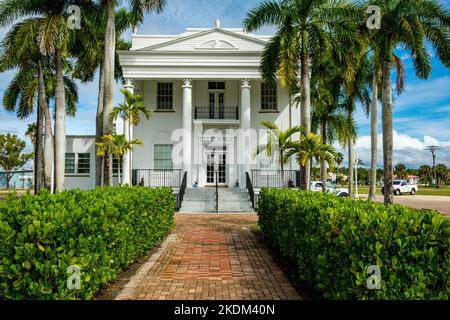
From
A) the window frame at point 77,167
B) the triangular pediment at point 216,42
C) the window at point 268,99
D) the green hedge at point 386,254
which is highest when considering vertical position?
the triangular pediment at point 216,42

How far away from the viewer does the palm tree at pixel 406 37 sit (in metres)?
14.4

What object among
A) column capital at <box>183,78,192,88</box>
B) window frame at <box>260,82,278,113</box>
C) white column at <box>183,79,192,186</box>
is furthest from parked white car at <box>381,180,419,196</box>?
column capital at <box>183,78,192,88</box>

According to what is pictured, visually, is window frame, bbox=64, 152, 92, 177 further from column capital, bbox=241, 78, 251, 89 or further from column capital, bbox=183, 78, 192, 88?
column capital, bbox=241, 78, 251, 89

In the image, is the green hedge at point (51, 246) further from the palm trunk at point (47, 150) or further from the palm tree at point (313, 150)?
the palm trunk at point (47, 150)

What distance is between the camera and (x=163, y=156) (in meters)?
23.2

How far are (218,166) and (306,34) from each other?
1119 cm

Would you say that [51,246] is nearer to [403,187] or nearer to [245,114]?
[245,114]

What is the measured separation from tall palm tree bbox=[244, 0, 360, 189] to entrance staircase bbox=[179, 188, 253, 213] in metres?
6.20

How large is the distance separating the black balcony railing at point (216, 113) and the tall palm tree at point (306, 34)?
9616 millimetres

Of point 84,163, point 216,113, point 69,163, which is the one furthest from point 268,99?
point 69,163

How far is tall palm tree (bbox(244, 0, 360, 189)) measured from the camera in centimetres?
1359

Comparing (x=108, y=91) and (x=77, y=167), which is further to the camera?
(x=77, y=167)

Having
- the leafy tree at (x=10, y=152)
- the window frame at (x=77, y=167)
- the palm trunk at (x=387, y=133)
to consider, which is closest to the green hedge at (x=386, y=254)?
the palm trunk at (x=387, y=133)
